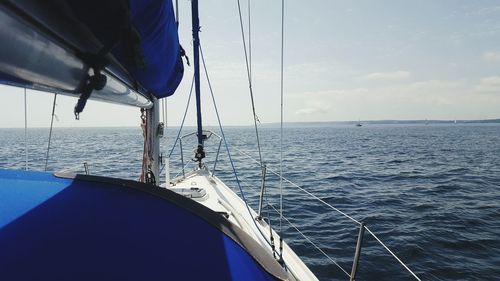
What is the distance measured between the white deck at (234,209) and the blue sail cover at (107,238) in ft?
2.92

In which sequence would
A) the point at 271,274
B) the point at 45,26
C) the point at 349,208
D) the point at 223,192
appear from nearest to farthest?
1. the point at 45,26
2. the point at 271,274
3. the point at 223,192
4. the point at 349,208

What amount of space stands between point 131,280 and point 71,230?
54 cm

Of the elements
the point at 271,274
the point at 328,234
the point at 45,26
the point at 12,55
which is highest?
the point at 45,26

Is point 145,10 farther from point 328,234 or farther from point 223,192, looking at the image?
point 328,234

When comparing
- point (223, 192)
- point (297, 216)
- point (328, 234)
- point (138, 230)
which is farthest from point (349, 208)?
point (138, 230)

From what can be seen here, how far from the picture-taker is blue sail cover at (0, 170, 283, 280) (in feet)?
4.78

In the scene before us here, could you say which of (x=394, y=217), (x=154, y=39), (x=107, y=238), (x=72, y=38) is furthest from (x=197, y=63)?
(x=394, y=217)

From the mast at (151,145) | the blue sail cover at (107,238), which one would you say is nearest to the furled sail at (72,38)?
the blue sail cover at (107,238)

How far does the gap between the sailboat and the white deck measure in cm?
91

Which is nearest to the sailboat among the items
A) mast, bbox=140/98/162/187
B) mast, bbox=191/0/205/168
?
mast, bbox=140/98/162/187

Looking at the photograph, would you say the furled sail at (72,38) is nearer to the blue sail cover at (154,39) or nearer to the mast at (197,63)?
the blue sail cover at (154,39)

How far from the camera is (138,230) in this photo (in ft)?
5.82

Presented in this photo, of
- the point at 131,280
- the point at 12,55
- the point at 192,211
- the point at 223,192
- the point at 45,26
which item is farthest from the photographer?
the point at 223,192

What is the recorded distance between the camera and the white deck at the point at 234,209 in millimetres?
3463
